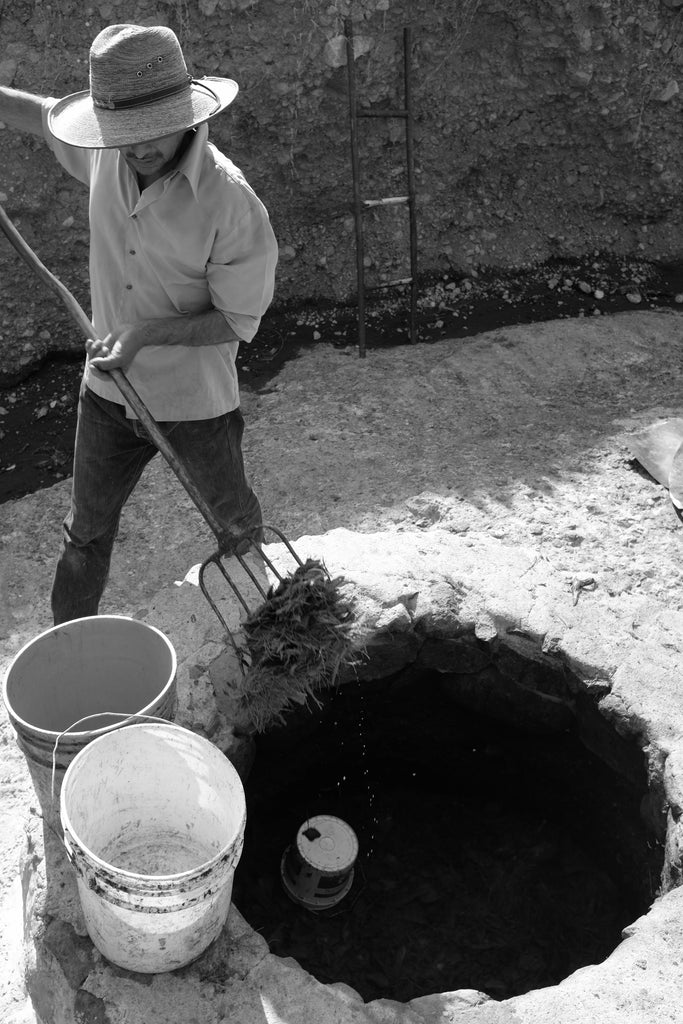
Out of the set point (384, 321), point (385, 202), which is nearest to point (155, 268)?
point (385, 202)

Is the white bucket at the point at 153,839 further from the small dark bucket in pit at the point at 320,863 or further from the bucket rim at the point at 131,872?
the small dark bucket in pit at the point at 320,863

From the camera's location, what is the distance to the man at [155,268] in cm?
239

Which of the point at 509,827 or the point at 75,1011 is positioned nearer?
the point at 75,1011

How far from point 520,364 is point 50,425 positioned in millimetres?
2594

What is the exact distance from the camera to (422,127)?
5926 millimetres

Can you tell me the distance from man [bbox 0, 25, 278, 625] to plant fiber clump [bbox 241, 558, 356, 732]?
0.24 meters

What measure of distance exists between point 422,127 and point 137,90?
12.9 ft

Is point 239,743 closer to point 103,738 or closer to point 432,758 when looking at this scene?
point 103,738

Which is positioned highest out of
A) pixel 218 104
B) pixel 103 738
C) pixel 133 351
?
pixel 218 104

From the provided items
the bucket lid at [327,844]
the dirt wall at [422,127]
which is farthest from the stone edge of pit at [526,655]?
the dirt wall at [422,127]

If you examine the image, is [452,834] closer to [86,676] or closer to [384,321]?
[86,676]

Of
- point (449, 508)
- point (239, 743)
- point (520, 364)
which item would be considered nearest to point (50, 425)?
point (449, 508)

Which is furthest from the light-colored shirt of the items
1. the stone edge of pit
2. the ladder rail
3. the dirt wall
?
the ladder rail

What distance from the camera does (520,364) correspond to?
5.41 metres
